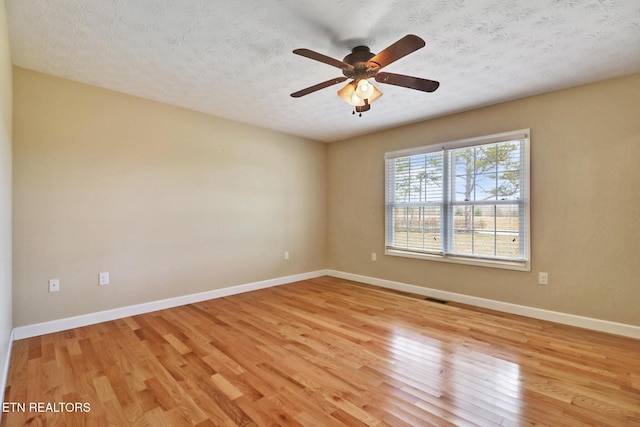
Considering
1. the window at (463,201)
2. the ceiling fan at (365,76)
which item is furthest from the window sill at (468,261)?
the ceiling fan at (365,76)

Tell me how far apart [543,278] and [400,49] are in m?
2.90

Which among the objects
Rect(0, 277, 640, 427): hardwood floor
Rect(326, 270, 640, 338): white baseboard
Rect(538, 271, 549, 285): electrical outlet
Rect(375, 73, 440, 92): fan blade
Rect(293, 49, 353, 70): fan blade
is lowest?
Rect(0, 277, 640, 427): hardwood floor

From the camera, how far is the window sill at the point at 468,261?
131 inches

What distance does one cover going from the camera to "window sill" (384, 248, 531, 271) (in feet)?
10.9

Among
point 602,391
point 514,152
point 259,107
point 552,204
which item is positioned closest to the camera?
point 602,391

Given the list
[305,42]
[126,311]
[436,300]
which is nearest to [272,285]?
[126,311]

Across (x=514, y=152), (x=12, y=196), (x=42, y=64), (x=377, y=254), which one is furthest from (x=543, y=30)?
(x=12, y=196)

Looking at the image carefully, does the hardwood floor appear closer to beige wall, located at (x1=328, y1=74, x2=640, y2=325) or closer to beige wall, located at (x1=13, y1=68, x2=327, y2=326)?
beige wall, located at (x1=328, y1=74, x2=640, y2=325)

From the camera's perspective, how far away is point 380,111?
3727mm

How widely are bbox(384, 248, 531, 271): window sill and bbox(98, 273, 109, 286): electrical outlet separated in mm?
3555

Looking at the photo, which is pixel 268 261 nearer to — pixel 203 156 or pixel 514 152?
pixel 203 156

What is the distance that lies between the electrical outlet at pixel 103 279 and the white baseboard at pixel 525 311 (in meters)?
3.46

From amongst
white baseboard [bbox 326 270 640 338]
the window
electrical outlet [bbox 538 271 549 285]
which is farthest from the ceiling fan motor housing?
white baseboard [bbox 326 270 640 338]

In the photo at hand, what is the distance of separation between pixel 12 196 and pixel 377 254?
4.24 metres
